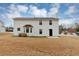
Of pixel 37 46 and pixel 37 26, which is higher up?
pixel 37 26

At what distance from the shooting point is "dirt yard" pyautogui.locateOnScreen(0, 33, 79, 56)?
29.5ft

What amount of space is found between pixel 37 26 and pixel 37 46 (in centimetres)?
39

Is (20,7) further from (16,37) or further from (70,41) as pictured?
(70,41)

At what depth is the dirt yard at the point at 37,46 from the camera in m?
9.00

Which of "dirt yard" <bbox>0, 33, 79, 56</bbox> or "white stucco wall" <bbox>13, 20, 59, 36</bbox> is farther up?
"white stucco wall" <bbox>13, 20, 59, 36</bbox>

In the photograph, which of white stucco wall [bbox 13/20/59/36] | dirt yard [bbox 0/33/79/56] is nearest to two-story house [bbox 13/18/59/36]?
white stucco wall [bbox 13/20/59/36]

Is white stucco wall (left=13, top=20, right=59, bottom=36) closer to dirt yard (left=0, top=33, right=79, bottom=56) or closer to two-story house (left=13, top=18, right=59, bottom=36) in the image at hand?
two-story house (left=13, top=18, right=59, bottom=36)

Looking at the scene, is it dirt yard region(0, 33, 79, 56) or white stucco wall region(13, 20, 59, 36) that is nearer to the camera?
dirt yard region(0, 33, 79, 56)

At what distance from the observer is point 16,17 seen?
9094mm

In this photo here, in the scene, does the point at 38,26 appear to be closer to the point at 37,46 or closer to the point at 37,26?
the point at 37,26

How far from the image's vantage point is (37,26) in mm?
9164

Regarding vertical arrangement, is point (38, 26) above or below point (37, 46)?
above

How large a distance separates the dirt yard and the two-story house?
11cm

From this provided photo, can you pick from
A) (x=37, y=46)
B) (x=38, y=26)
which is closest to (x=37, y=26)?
(x=38, y=26)
